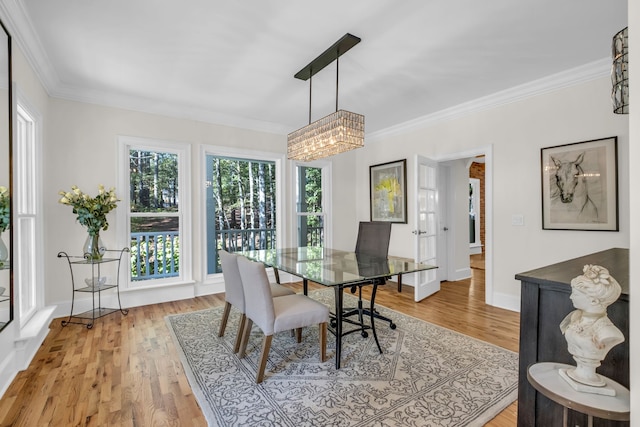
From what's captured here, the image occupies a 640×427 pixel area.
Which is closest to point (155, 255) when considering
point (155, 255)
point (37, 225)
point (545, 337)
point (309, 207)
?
point (155, 255)

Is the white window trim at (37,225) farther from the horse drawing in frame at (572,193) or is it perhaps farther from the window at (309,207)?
the horse drawing in frame at (572,193)

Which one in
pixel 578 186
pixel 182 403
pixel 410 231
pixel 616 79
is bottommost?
pixel 182 403

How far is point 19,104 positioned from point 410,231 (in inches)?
181

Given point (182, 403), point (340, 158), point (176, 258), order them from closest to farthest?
1. point (182, 403)
2. point (176, 258)
3. point (340, 158)

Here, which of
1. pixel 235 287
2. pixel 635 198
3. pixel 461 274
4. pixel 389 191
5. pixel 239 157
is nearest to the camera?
pixel 635 198

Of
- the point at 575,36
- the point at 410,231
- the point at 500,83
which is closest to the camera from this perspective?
the point at 575,36

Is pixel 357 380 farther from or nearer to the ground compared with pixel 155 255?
nearer to the ground

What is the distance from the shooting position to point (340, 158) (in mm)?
5586

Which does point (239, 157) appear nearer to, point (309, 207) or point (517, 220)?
point (309, 207)

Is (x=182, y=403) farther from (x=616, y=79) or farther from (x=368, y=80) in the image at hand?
(x=368, y=80)

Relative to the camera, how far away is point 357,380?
2.16 m

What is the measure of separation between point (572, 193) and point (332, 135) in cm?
250

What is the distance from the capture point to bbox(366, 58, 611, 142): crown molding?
2.97 metres

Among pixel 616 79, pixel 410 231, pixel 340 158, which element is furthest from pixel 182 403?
pixel 340 158
